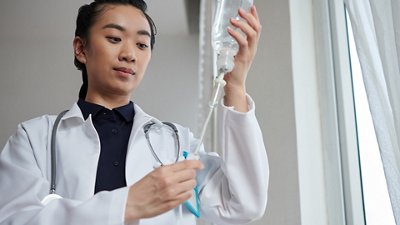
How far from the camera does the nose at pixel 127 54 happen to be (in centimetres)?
100

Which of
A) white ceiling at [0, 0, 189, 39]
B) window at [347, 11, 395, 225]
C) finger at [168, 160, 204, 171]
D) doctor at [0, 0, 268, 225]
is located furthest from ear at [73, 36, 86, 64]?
window at [347, 11, 395, 225]

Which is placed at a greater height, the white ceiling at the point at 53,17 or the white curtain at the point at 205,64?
the white ceiling at the point at 53,17

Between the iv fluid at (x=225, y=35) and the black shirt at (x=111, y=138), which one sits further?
the black shirt at (x=111, y=138)

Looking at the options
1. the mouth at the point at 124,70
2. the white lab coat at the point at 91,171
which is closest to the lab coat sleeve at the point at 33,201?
the white lab coat at the point at 91,171

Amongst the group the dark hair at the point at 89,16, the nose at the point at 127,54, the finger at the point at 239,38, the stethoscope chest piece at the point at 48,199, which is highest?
the dark hair at the point at 89,16

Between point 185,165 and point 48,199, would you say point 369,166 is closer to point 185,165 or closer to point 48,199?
point 185,165

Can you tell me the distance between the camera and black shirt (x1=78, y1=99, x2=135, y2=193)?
0.90 m

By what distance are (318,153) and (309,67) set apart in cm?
30

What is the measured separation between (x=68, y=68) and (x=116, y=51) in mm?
758

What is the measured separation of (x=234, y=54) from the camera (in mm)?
831

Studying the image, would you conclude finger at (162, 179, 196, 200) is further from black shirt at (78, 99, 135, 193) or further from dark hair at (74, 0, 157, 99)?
dark hair at (74, 0, 157, 99)

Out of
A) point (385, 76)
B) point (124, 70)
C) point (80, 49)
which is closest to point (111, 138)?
point (124, 70)

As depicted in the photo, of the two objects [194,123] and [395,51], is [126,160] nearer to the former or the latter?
[395,51]

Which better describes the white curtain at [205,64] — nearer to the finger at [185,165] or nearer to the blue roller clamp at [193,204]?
the blue roller clamp at [193,204]
